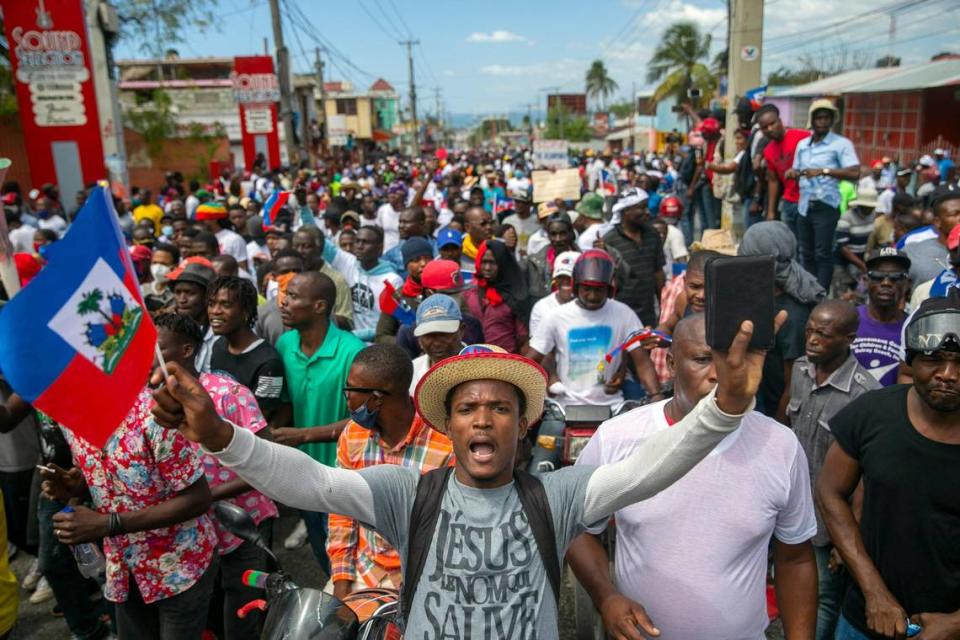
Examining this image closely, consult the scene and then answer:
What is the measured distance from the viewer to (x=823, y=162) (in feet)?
24.2

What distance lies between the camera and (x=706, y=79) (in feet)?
147

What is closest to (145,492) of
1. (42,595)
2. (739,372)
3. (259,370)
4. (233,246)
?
(259,370)

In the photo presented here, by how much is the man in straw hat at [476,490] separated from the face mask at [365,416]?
91cm

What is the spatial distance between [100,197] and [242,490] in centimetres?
167

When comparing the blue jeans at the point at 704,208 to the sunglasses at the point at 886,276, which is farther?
the blue jeans at the point at 704,208

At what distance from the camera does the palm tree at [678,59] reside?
47156 millimetres

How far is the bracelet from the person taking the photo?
282 cm

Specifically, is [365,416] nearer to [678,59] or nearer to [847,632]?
[847,632]

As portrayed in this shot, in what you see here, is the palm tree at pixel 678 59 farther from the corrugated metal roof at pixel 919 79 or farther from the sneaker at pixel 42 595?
the sneaker at pixel 42 595

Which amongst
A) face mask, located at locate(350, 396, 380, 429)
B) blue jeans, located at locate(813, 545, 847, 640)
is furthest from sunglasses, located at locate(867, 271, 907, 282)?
face mask, located at locate(350, 396, 380, 429)

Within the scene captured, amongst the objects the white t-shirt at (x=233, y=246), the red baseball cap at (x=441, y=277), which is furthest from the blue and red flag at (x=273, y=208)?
the red baseball cap at (x=441, y=277)

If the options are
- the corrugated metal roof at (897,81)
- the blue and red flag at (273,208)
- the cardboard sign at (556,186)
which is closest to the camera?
the blue and red flag at (273,208)

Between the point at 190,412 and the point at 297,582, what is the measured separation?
3.14 metres

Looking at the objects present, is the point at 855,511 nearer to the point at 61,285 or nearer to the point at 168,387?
the point at 168,387
